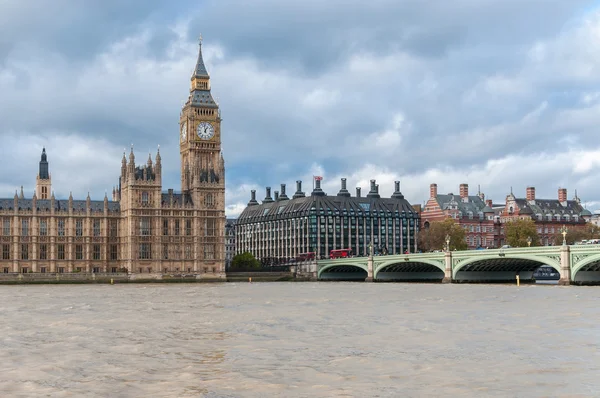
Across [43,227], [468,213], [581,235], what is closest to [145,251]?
[43,227]

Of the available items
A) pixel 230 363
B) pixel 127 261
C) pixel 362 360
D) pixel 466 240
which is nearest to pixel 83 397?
pixel 230 363

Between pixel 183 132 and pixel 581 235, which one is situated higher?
pixel 183 132

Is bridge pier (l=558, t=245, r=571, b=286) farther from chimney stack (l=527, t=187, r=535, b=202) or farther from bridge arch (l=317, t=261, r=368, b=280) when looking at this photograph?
chimney stack (l=527, t=187, r=535, b=202)

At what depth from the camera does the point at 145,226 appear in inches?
5778

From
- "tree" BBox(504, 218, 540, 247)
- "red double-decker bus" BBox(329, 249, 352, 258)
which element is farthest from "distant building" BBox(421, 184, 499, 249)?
"red double-decker bus" BBox(329, 249, 352, 258)

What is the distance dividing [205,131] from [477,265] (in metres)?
60.5

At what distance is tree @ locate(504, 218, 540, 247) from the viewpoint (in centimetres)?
15662

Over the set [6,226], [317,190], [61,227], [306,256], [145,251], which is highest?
[317,190]

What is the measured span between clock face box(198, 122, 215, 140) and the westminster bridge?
29169mm

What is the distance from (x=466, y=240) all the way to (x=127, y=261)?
233 feet

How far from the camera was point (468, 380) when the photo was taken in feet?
88.5

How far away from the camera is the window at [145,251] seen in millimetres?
145750

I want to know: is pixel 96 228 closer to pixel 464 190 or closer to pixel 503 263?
pixel 503 263

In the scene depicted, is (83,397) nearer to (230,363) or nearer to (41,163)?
(230,363)
